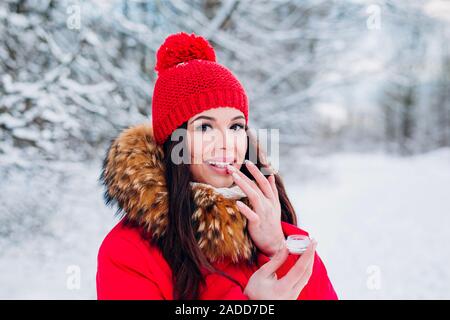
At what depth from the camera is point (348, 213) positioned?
6820 millimetres

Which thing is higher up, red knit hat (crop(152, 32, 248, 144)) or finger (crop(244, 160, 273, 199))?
red knit hat (crop(152, 32, 248, 144))

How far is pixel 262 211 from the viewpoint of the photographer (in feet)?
4.11

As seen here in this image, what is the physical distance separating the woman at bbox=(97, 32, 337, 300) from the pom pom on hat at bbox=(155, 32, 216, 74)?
64mm

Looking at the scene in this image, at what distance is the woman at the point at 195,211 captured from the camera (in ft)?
3.80

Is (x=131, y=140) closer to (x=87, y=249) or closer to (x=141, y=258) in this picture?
(x=141, y=258)

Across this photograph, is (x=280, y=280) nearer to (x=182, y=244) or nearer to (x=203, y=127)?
(x=182, y=244)

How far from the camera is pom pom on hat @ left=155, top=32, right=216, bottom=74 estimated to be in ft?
4.80

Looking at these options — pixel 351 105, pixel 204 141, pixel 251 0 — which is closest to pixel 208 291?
pixel 204 141

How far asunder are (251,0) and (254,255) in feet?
17.0

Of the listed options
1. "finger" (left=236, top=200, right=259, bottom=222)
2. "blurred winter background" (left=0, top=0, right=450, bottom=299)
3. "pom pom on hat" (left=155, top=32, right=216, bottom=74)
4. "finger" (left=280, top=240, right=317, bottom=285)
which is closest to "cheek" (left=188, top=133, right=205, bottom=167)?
"finger" (left=236, top=200, right=259, bottom=222)

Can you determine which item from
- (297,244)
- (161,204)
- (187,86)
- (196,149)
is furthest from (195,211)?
(187,86)

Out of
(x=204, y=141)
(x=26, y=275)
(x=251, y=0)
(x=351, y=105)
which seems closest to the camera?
(x=204, y=141)

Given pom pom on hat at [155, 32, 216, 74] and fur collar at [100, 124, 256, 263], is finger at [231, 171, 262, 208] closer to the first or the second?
fur collar at [100, 124, 256, 263]

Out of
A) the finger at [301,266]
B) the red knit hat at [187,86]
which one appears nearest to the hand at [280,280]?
the finger at [301,266]
